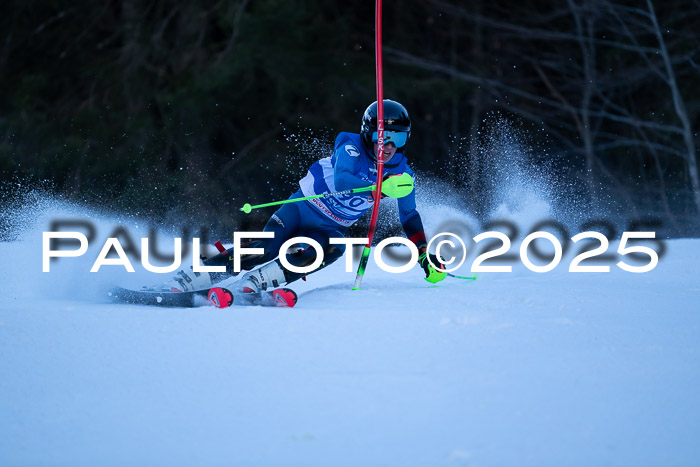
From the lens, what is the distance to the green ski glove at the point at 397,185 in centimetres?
439

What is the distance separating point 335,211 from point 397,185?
2.24 feet

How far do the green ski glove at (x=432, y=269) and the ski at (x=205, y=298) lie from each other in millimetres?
1123

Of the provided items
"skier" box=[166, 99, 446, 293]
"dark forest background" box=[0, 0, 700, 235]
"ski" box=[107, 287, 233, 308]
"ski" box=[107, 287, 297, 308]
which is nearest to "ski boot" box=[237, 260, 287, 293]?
"skier" box=[166, 99, 446, 293]

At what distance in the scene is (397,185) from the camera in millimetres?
4387

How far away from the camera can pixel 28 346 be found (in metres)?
3.29

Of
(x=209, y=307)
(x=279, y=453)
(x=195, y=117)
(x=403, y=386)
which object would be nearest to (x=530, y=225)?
(x=209, y=307)

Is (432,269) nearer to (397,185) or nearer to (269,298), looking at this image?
Answer: (397,185)

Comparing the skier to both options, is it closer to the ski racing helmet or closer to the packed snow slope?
the ski racing helmet

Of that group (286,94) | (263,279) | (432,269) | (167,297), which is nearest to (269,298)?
(263,279)

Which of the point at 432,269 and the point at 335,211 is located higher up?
the point at 335,211

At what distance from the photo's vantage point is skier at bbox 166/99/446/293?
464 centimetres

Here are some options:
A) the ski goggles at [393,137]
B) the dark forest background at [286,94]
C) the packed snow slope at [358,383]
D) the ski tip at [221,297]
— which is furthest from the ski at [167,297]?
the dark forest background at [286,94]

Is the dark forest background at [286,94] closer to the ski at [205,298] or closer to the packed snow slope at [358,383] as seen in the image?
the ski at [205,298]

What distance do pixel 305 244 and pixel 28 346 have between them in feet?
6.45
